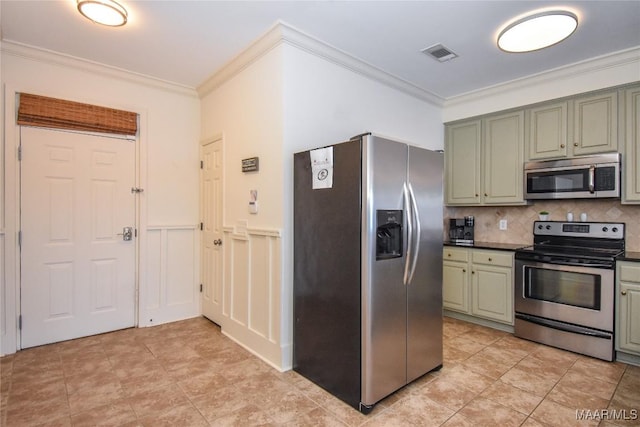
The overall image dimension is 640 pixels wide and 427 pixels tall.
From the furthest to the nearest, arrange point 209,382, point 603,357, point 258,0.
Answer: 1. point 603,357
2. point 209,382
3. point 258,0

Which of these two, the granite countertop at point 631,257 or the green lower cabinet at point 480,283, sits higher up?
the granite countertop at point 631,257

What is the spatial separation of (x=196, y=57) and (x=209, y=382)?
280cm

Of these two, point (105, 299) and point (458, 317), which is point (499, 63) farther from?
point (105, 299)

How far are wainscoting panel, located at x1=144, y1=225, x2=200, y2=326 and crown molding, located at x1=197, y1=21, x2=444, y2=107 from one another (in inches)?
Result: 66.5

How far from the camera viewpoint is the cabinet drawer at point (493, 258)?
3414 mm

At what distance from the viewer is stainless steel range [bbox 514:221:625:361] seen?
2789mm

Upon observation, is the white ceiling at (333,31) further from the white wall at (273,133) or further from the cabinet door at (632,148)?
the cabinet door at (632,148)

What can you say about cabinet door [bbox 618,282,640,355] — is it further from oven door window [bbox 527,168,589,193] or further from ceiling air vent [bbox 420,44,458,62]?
ceiling air vent [bbox 420,44,458,62]

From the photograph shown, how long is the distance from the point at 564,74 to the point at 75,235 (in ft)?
16.7

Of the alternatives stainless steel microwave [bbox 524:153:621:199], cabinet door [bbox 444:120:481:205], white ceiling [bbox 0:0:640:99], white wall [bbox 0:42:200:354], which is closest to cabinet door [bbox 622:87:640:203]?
stainless steel microwave [bbox 524:153:621:199]

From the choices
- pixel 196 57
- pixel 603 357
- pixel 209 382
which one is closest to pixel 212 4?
pixel 196 57

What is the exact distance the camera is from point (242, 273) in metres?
3.08

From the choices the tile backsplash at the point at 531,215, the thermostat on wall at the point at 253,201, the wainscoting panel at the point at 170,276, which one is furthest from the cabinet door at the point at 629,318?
the wainscoting panel at the point at 170,276

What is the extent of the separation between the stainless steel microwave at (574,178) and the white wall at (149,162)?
3805 mm
